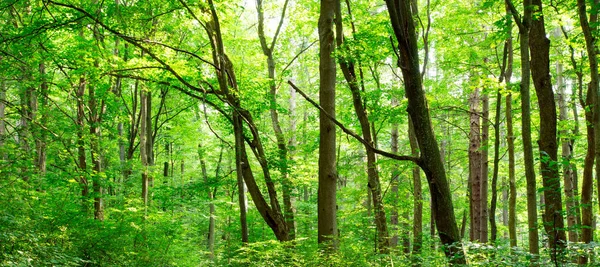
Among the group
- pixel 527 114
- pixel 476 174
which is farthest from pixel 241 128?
pixel 476 174

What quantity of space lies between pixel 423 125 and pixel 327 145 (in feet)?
7.44

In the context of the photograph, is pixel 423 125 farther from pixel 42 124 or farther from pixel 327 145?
pixel 42 124

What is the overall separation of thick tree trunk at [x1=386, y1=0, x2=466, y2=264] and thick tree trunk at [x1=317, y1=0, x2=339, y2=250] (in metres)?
2.08

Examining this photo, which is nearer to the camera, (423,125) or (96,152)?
(423,125)

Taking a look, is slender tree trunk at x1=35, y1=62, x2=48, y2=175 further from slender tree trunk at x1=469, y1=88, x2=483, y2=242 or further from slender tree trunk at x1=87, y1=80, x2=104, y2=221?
slender tree trunk at x1=469, y1=88, x2=483, y2=242

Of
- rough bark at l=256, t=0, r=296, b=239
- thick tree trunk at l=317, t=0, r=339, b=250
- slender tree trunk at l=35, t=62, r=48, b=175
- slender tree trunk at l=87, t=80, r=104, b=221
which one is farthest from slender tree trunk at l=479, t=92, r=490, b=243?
slender tree trunk at l=35, t=62, r=48, b=175

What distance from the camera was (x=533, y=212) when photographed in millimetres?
4855

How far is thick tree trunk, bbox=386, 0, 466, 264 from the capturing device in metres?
4.35

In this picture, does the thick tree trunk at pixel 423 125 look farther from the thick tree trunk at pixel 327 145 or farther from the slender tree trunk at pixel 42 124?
the slender tree trunk at pixel 42 124

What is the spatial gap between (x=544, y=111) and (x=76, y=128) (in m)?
9.76


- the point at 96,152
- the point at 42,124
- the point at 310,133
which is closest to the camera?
the point at 42,124

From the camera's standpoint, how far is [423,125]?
441 centimetres

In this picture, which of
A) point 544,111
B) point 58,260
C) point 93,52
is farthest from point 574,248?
point 93,52

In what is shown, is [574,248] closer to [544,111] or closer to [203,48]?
[544,111]
